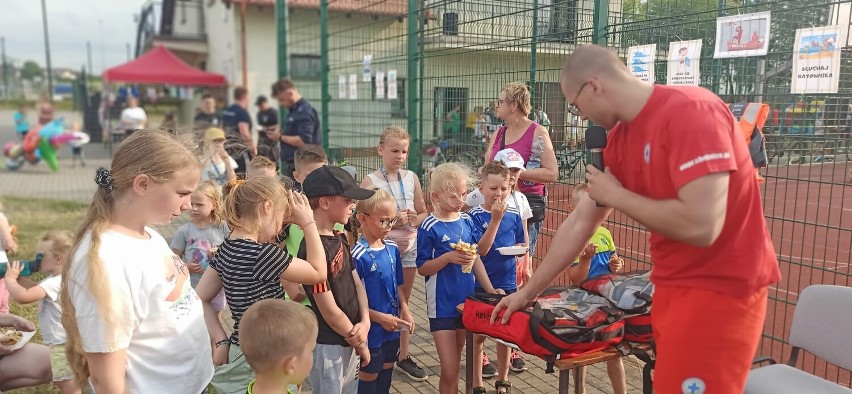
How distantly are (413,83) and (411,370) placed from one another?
11.3ft

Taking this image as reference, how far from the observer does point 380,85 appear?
24.4ft

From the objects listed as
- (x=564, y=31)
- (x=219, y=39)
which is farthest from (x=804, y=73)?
(x=219, y=39)

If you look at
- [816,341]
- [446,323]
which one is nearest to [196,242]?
[446,323]

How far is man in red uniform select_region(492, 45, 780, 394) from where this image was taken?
171 centimetres

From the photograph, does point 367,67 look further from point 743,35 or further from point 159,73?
point 159,73

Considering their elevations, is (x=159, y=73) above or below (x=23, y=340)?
above

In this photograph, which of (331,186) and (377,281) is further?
(377,281)

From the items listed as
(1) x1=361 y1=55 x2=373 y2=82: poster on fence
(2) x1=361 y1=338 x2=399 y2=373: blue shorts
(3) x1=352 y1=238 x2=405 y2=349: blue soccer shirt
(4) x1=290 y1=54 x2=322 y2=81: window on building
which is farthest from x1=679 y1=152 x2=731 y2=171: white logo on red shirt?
(4) x1=290 y1=54 x2=322 y2=81: window on building

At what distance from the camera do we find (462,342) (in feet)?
12.2

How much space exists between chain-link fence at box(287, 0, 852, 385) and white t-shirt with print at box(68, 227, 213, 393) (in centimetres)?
276

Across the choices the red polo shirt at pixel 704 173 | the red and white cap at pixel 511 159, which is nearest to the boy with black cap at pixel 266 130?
the red and white cap at pixel 511 159

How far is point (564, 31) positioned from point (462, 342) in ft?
8.27

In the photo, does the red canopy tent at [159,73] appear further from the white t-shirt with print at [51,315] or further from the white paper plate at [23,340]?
the white paper plate at [23,340]

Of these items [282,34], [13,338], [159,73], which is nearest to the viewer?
[13,338]
